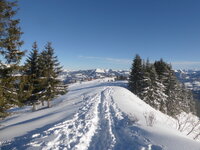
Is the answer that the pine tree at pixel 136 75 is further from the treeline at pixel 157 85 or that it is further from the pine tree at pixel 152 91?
the pine tree at pixel 152 91

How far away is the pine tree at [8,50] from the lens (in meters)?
7.96

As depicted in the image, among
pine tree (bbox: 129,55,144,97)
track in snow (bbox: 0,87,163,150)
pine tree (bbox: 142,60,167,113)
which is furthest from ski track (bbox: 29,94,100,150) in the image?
pine tree (bbox: 129,55,144,97)

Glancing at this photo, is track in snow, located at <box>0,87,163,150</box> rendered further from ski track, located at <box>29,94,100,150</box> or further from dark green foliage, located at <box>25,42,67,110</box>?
dark green foliage, located at <box>25,42,67,110</box>

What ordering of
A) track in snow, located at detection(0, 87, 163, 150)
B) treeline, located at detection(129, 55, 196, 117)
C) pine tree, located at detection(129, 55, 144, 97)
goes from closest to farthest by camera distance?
track in snow, located at detection(0, 87, 163, 150), treeline, located at detection(129, 55, 196, 117), pine tree, located at detection(129, 55, 144, 97)

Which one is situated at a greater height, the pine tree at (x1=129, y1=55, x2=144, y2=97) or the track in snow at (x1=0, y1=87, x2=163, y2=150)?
the pine tree at (x1=129, y1=55, x2=144, y2=97)

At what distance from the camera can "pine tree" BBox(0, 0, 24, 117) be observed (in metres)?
7.96

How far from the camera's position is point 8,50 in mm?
8219

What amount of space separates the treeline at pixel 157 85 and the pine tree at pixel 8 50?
2118 cm

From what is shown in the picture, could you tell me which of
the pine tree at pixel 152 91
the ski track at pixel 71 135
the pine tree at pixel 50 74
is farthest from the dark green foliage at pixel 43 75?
the pine tree at pixel 152 91

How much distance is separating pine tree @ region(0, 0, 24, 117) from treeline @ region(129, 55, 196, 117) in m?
21.2

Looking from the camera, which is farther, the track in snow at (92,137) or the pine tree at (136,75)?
the pine tree at (136,75)

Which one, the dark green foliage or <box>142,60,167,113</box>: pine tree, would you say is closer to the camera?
the dark green foliage

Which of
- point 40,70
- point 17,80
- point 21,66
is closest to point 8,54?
point 21,66

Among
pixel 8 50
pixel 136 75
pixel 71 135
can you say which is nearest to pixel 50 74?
pixel 8 50
